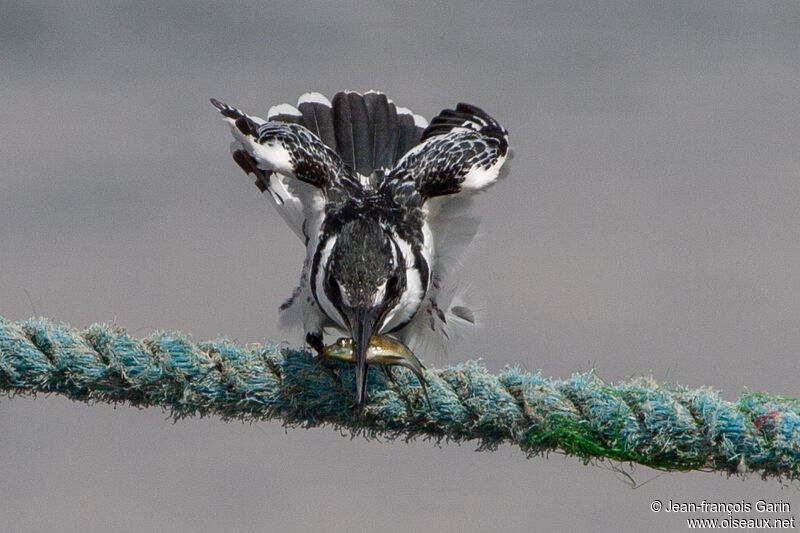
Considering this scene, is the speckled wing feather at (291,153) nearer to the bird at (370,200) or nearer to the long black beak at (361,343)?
the bird at (370,200)

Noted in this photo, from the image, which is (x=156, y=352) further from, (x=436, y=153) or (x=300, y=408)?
(x=436, y=153)

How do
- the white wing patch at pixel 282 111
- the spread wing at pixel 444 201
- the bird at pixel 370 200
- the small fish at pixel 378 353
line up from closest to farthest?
the small fish at pixel 378 353, the bird at pixel 370 200, the spread wing at pixel 444 201, the white wing patch at pixel 282 111

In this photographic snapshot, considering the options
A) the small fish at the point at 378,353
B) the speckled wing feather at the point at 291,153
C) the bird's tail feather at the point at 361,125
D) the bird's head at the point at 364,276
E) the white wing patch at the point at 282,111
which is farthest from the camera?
the white wing patch at the point at 282,111

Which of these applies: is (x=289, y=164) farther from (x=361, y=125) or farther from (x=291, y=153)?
(x=361, y=125)

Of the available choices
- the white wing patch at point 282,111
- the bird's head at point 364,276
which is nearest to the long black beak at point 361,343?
the bird's head at point 364,276

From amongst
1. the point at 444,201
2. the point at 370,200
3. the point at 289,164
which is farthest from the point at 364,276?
the point at 444,201

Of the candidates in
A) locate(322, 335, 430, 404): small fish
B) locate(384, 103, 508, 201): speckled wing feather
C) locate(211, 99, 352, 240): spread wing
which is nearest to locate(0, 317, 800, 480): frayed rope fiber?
locate(322, 335, 430, 404): small fish

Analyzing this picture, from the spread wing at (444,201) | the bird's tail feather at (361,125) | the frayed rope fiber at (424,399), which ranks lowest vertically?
the frayed rope fiber at (424,399)
